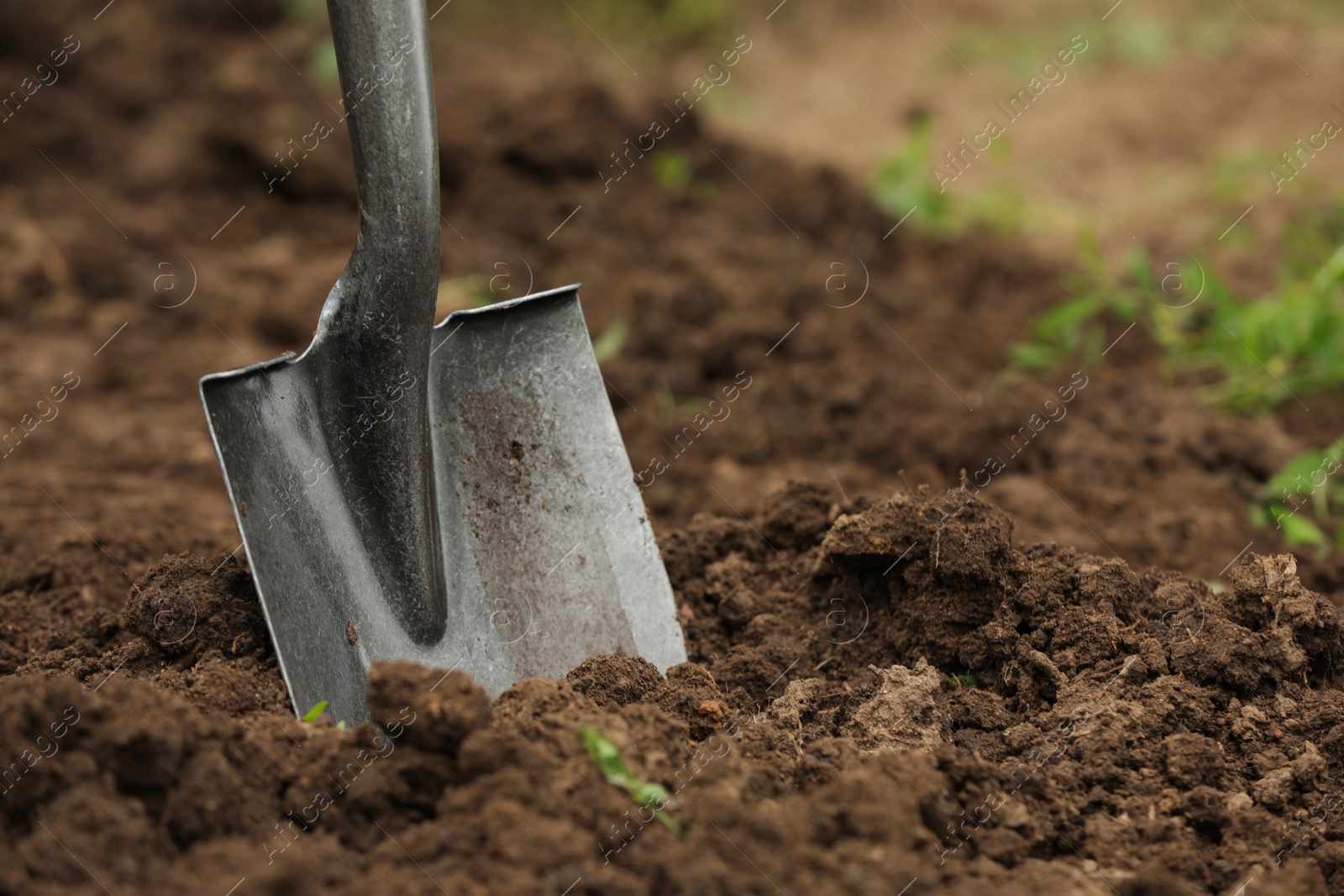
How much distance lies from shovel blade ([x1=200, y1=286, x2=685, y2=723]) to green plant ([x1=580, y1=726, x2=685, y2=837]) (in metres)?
0.41

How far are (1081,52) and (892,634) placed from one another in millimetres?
5259

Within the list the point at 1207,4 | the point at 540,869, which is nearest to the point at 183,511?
the point at 540,869

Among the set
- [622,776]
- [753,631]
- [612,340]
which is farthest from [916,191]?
[622,776]

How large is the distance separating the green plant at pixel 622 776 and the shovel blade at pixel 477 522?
41 cm

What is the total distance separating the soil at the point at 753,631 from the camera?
4.15 ft

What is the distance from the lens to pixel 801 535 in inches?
80.0

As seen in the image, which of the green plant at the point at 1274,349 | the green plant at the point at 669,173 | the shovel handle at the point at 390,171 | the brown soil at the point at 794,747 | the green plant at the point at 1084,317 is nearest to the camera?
the brown soil at the point at 794,747

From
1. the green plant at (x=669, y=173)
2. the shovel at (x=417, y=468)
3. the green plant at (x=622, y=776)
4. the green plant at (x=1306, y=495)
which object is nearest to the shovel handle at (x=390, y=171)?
the shovel at (x=417, y=468)

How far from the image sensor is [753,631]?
1871mm

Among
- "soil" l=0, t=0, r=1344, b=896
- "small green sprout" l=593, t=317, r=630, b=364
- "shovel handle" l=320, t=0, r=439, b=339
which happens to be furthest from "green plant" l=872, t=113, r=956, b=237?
"shovel handle" l=320, t=0, r=439, b=339

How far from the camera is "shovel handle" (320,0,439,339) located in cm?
160

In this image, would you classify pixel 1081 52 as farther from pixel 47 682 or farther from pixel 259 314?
pixel 47 682

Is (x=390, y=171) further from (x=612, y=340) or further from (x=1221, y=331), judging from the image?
(x=1221, y=331)

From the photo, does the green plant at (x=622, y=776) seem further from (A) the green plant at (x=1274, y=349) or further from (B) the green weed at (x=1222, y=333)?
(A) the green plant at (x=1274, y=349)
